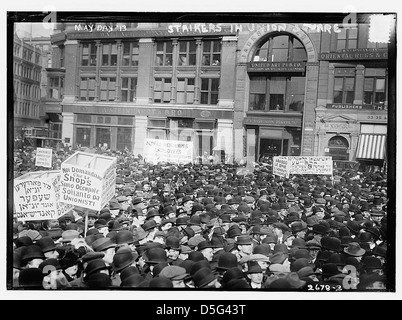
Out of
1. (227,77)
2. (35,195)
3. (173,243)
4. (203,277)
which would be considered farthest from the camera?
(227,77)

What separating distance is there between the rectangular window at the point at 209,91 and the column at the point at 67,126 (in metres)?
1.53

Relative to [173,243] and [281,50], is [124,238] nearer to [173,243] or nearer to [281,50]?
[173,243]

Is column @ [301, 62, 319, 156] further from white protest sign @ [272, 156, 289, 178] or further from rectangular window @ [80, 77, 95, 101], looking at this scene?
rectangular window @ [80, 77, 95, 101]

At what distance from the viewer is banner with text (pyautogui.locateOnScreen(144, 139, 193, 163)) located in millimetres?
5137

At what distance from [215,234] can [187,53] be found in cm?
206

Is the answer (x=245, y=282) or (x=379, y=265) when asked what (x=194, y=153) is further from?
(x=379, y=265)

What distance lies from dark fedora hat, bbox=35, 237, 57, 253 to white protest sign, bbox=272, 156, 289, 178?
2.61 metres

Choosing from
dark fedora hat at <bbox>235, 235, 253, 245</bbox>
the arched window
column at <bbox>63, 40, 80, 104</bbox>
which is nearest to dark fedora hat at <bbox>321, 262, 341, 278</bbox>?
dark fedora hat at <bbox>235, 235, 253, 245</bbox>

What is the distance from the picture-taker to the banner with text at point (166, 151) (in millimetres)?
5137

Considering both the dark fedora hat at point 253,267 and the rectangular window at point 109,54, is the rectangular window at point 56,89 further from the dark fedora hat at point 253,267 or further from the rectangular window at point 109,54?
the dark fedora hat at point 253,267

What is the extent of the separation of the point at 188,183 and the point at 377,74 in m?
2.43

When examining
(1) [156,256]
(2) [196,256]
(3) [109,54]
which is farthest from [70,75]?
(2) [196,256]

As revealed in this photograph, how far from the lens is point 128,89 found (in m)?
5.22

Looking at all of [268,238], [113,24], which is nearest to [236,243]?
[268,238]
